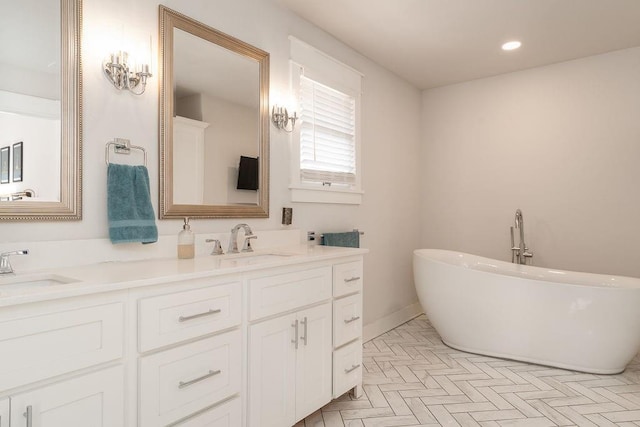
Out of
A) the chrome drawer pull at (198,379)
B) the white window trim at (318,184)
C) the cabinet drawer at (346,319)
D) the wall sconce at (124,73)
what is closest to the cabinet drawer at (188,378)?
the chrome drawer pull at (198,379)

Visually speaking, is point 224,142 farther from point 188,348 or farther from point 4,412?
point 4,412

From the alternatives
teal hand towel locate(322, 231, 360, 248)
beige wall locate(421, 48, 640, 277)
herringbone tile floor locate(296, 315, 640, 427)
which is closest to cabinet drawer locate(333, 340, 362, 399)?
herringbone tile floor locate(296, 315, 640, 427)

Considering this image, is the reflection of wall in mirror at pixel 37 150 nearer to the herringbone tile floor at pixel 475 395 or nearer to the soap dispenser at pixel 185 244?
the soap dispenser at pixel 185 244

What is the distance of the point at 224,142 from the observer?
88.2 inches

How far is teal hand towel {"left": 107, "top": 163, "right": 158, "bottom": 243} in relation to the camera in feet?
5.55

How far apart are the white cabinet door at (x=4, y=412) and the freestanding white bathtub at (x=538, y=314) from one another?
2798mm

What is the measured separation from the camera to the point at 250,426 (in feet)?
5.46

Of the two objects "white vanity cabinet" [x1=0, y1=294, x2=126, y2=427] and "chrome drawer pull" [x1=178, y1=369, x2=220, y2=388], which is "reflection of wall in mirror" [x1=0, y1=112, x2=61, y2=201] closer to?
"white vanity cabinet" [x1=0, y1=294, x2=126, y2=427]

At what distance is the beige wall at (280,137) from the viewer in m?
1.68

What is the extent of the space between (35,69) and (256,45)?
1263 mm

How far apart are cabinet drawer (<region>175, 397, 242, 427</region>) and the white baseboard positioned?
1943 mm

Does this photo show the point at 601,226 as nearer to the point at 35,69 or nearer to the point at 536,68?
the point at 536,68

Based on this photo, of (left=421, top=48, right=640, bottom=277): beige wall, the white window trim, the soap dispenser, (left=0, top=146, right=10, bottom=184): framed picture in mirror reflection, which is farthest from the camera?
(left=421, top=48, right=640, bottom=277): beige wall

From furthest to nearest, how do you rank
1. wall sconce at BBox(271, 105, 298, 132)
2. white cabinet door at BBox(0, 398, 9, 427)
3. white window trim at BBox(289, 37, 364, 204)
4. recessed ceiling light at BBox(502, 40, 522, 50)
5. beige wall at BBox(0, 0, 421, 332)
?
recessed ceiling light at BBox(502, 40, 522, 50) → white window trim at BBox(289, 37, 364, 204) → wall sconce at BBox(271, 105, 298, 132) → beige wall at BBox(0, 0, 421, 332) → white cabinet door at BBox(0, 398, 9, 427)
